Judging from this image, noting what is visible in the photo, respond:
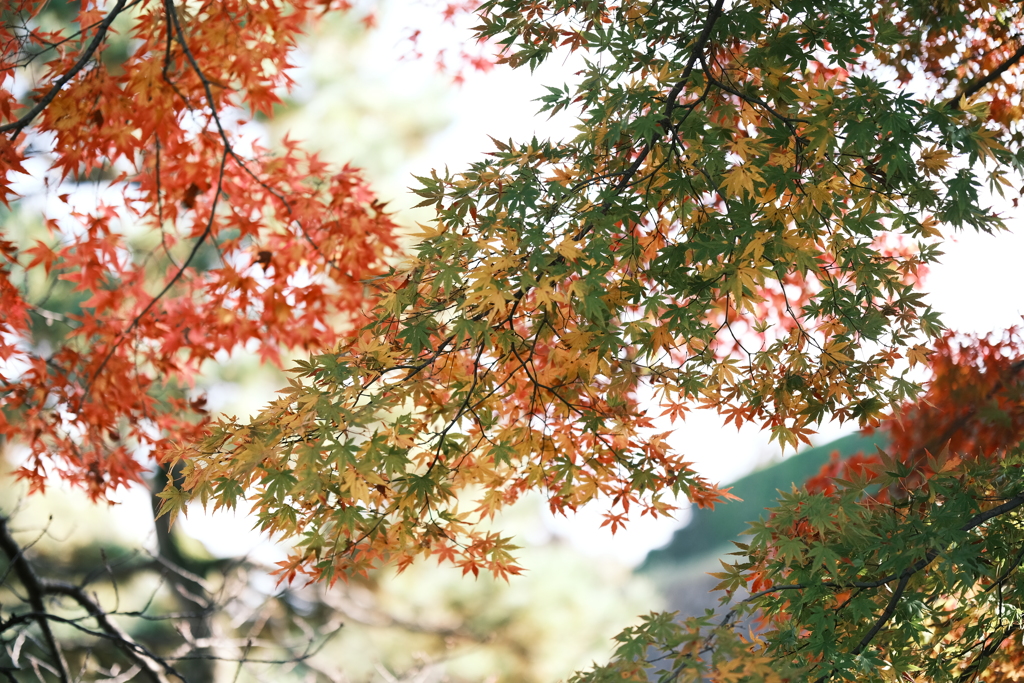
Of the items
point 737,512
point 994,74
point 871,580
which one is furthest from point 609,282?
point 737,512

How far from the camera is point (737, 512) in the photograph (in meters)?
11.1

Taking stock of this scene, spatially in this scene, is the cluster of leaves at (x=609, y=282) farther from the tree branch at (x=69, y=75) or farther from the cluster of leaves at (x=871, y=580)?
the tree branch at (x=69, y=75)

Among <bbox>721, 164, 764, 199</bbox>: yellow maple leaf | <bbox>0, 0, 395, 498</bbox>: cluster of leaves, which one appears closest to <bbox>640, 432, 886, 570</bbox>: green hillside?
<bbox>0, 0, 395, 498</bbox>: cluster of leaves

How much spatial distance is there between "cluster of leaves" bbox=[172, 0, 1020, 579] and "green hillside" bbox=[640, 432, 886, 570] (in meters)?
9.28

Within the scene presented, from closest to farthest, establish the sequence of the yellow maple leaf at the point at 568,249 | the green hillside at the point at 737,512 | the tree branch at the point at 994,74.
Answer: the yellow maple leaf at the point at 568,249 → the tree branch at the point at 994,74 → the green hillside at the point at 737,512

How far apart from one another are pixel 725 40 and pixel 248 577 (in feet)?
16.5

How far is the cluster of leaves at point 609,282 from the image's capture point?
1.60 meters

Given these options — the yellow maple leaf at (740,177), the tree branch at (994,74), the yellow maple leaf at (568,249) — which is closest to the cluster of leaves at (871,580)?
the yellow maple leaf at (740,177)

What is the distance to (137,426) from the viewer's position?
328cm

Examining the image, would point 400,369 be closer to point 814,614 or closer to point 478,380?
point 478,380

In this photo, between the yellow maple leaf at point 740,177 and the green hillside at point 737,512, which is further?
the green hillside at point 737,512

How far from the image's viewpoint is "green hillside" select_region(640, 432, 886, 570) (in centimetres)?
1095

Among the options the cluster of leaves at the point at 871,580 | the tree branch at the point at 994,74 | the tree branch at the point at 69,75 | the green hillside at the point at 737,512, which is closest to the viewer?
the cluster of leaves at the point at 871,580

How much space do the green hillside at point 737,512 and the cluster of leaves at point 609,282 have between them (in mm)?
9282
